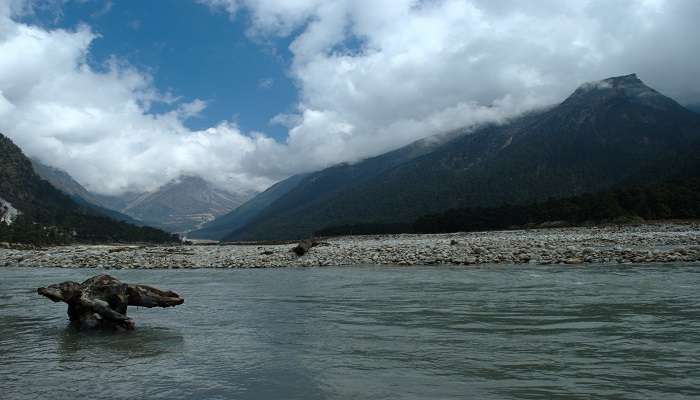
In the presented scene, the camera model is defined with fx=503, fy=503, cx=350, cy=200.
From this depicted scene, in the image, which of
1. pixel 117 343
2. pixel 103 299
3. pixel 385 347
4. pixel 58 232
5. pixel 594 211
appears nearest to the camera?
pixel 385 347

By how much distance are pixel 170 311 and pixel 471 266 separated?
64.5 ft

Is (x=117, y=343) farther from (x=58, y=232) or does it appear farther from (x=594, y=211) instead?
(x=58, y=232)

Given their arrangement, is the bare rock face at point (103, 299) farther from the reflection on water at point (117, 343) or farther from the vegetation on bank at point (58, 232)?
the vegetation on bank at point (58, 232)

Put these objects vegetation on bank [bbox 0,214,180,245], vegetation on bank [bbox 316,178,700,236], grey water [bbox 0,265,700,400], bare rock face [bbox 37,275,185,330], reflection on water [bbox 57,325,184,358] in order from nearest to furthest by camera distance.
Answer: grey water [bbox 0,265,700,400], reflection on water [bbox 57,325,184,358], bare rock face [bbox 37,275,185,330], vegetation on bank [bbox 316,178,700,236], vegetation on bank [bbox 0,214,180,245]

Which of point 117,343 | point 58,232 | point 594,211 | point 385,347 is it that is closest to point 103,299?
point 117,343

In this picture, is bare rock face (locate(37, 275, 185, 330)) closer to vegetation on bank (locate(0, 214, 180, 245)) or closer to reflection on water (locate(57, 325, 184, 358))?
reflection on water (locate(57, 325, 184, 358))

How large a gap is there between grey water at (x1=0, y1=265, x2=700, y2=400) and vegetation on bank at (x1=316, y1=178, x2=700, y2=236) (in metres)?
74.4

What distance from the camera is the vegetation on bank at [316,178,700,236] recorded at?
277 feet

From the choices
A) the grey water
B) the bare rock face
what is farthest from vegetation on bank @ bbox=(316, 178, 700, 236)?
the bare rock face

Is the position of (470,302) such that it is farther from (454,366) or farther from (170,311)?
(170,311)

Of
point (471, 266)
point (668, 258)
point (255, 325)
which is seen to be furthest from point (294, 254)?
point (255, 325)

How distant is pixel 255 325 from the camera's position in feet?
46.8

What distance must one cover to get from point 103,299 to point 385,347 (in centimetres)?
882

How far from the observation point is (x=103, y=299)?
14656 mm
